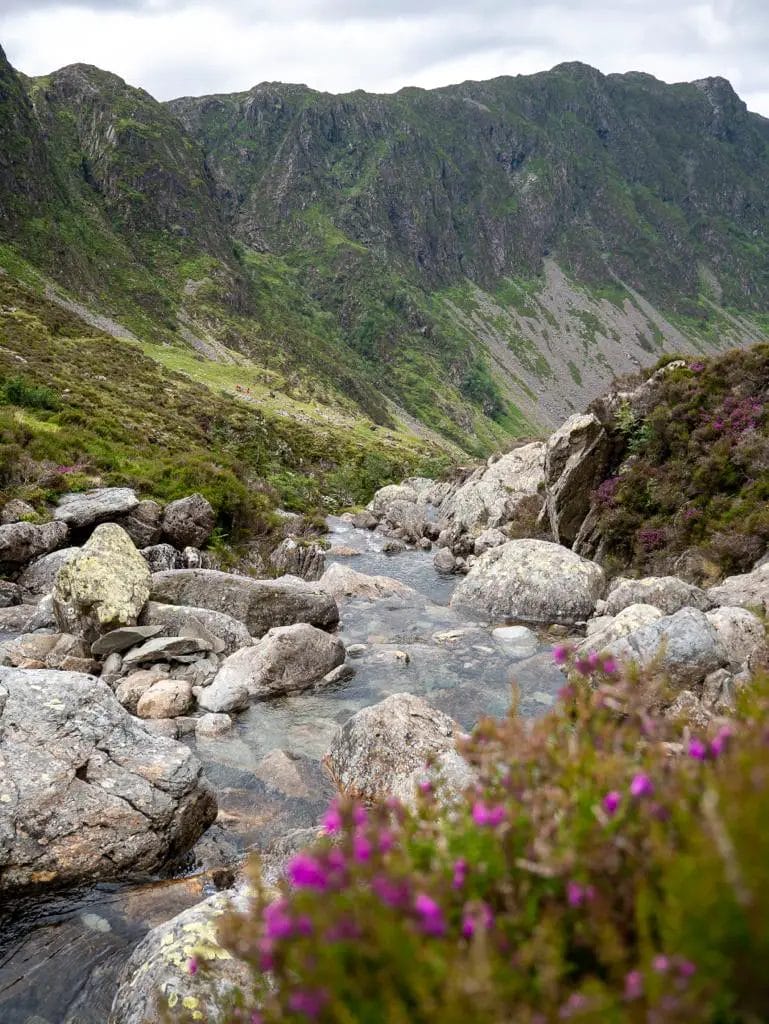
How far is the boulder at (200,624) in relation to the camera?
53.1 feet

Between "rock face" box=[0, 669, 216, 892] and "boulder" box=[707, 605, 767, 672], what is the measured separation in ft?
34.1

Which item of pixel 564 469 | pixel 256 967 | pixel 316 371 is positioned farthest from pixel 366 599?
pixel 316 371

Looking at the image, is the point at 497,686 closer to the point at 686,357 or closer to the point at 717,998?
the point at 717,998

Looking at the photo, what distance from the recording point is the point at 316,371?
17275 centimetres

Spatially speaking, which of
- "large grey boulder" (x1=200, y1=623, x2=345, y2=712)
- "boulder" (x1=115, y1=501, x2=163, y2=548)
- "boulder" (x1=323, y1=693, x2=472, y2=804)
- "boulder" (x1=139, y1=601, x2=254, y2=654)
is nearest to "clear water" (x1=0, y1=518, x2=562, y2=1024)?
"large grey boulder" (x1=200, y1=623, x2=345, y2=712)

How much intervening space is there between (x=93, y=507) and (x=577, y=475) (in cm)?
1940

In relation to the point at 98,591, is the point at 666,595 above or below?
above

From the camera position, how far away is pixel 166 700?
13109 millimetres

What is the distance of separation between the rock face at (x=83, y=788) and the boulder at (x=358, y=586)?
1374 cm

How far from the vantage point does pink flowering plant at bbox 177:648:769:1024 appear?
1.84 m

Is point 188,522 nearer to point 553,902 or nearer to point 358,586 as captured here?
point 358,586

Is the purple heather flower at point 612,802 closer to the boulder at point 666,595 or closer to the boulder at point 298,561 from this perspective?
the boulder at point 666,595

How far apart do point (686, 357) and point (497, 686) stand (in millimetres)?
20985

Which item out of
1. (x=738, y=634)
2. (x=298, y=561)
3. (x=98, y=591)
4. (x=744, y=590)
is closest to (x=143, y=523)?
(x=298, y=561)
